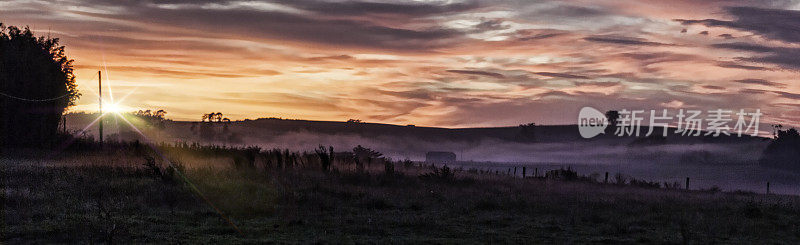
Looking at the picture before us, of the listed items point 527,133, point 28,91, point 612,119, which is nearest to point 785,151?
point 612,119

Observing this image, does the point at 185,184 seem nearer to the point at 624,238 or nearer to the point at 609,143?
the point at 624,238

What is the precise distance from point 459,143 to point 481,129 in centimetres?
951

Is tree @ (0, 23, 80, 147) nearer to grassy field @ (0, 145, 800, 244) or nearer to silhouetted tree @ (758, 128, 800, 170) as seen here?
grassy field @ (0, 145, 800, 244)

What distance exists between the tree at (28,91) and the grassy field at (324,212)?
768 inches

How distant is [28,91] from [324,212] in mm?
34011

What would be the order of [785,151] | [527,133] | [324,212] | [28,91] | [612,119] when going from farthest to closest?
[527,133] → [612,119] → [785,151] → [28,91] → [324,212]

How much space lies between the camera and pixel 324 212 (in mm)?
18656

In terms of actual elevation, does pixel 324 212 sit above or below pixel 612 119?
below

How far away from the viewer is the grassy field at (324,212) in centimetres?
1488

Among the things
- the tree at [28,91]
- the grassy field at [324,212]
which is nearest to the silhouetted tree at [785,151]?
the grassy field at [324,212]

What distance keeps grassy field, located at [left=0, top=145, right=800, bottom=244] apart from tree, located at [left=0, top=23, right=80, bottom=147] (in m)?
19.5

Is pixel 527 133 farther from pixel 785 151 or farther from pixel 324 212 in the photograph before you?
pixel 324 212

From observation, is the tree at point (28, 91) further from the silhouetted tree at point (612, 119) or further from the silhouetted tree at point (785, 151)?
the silhouetted tree at point (612, 119)

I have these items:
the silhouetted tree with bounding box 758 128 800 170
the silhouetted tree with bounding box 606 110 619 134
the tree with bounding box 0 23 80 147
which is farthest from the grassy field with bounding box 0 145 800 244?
the silhouetted tree with bounding box 606 110 619 134
